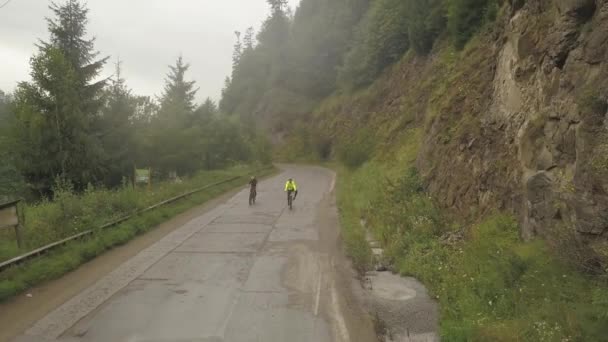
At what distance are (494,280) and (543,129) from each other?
338 cm

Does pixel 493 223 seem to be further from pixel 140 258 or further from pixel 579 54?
pixel 140 258

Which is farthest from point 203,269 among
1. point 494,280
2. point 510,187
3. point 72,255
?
point 510,187

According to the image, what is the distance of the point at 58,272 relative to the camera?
9.86m

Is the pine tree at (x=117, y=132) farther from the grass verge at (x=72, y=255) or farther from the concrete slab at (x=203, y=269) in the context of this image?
the concrete slab at (x=203, y=269)

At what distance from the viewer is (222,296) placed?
8.61 m

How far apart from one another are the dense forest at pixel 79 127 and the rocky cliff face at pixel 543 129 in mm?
12766

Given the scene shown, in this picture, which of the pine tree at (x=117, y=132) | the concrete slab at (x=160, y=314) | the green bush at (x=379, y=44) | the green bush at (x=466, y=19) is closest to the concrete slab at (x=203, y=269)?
the concrete slab at (x=160, y=314)

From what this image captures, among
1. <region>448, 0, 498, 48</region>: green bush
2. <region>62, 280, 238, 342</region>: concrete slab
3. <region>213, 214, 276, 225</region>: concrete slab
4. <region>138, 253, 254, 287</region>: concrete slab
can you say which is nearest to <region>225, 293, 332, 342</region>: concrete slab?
<region>62, 280, 238, 342</region>: concrete slab

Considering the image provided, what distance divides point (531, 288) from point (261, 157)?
5042 centimetres

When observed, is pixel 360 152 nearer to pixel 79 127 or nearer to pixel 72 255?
pixel 79 127

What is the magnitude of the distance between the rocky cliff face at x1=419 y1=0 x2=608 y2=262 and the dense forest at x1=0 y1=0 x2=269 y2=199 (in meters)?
12.8

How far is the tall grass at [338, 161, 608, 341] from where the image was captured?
5.63 meters

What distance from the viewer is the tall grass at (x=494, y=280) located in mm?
5633

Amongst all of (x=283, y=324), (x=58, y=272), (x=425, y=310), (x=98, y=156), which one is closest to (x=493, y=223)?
(x=425, y=310)
